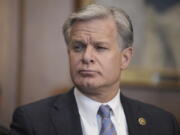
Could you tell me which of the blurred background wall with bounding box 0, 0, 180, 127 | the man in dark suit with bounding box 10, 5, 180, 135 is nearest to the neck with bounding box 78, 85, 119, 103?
the man in dark suit with bounding box 10, 5, 180, 135

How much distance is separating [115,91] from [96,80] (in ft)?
0.74

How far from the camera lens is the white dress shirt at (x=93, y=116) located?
8.46ft

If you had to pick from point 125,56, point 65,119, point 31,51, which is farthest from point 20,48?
point 65,119

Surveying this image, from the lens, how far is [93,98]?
104 inches

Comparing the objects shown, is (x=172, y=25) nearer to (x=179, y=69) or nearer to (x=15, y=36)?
(x=179, y=69)

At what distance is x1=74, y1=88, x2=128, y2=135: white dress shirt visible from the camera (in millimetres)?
2578

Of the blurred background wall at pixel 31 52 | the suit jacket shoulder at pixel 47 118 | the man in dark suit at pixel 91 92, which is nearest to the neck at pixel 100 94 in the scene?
the man in dark suit at pixel 91 92

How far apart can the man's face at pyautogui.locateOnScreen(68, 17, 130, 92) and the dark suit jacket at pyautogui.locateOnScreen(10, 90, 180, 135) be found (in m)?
0.16

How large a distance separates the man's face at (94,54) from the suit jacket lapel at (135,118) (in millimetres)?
205

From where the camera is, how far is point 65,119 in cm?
258

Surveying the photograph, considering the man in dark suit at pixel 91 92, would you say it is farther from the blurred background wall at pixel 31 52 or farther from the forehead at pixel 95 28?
the blurred background wall at pixel 31 52

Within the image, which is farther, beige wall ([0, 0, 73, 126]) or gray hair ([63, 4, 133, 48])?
beige wall ([0, 0, 73, 126])

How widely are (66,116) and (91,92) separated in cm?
18

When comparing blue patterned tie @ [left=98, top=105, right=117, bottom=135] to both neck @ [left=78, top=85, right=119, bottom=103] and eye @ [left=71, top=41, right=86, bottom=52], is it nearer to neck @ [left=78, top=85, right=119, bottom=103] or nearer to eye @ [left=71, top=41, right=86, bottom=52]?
neck @ [left=78, top=85, right=119, bottom=103]
